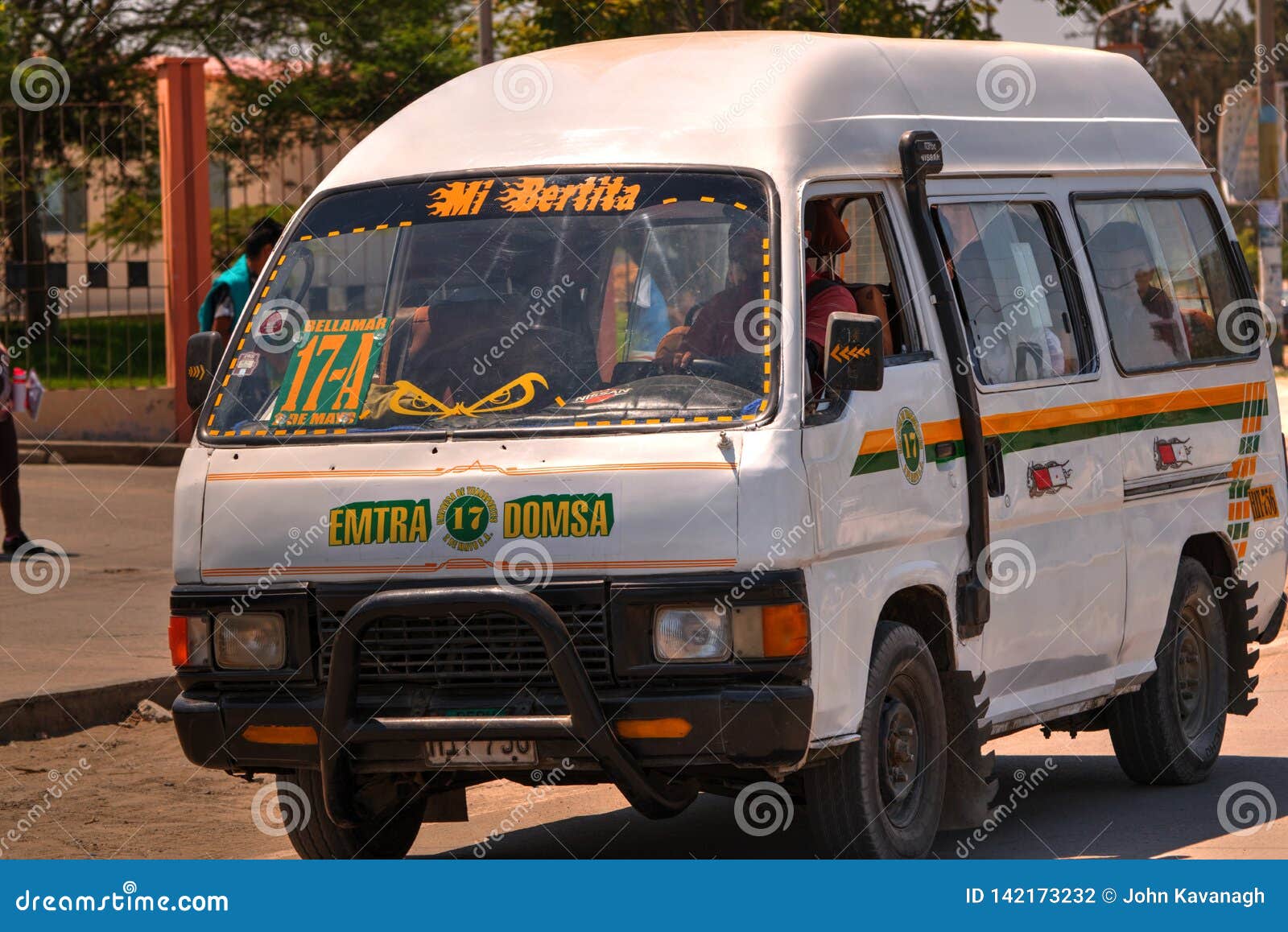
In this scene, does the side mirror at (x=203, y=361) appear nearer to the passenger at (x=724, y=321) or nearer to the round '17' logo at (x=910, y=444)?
the passenger at (x=724, y=321)

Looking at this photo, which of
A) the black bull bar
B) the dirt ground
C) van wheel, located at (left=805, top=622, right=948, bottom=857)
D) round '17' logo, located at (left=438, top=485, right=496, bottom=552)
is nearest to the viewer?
the black bull bar

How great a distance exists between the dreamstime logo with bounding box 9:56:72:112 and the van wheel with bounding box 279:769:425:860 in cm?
1681

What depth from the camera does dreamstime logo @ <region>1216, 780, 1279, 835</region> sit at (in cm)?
723

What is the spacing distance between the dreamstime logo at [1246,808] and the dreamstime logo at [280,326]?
350 cm

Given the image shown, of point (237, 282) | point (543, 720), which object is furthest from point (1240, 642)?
point (237, 282)

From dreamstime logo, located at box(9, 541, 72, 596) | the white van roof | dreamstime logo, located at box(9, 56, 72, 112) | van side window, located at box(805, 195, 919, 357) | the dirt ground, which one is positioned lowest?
the dirt ground

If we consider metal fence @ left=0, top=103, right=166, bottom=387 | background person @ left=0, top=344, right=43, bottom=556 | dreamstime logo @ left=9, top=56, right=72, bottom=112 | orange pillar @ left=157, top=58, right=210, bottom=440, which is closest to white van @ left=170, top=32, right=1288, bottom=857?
background person @ left=0, top=344, right=43, bottom=556

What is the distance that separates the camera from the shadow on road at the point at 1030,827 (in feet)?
23.1

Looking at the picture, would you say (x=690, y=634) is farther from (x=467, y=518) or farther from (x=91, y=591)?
(x=91, y=591)

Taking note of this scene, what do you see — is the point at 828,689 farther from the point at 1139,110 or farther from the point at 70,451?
the point at 70,451

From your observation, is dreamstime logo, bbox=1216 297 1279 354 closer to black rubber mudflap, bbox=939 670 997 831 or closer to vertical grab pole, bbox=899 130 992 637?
vertical grab pole, bbox=899 130 992 637

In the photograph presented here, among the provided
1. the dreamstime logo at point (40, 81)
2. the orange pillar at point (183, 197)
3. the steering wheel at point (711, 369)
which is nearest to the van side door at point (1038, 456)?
the steering wheel at point (711, 369)

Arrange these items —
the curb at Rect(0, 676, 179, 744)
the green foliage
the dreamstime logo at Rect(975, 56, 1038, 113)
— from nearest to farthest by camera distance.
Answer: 1. the dreamstime logo at Rect(975, 56, 1038, 113)
2. the curb at Rect(0, 676, 179, 744)
3. the green foliage
